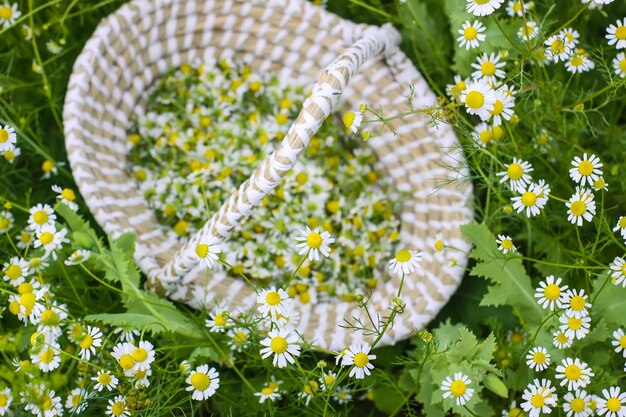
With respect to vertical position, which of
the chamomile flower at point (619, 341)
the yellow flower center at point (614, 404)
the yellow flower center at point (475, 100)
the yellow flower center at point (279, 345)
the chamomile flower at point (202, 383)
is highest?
the yellow flower center at point (475, 100)

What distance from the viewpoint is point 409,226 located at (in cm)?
146

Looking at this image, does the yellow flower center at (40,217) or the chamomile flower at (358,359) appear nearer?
the chamomile flower at (358,359)

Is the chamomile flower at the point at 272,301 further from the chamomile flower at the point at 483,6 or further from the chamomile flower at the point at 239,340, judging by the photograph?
the chamomile flower at the point at 483,6

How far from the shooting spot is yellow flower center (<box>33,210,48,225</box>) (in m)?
1.13

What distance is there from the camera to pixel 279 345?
96 centimetres

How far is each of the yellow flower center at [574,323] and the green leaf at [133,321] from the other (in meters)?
0.57

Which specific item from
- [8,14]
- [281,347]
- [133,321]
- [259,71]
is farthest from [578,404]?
[8,14]

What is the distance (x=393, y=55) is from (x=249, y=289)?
0.51 meters

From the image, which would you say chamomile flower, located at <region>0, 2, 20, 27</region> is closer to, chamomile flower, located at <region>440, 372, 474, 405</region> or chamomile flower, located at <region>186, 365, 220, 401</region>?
chamomile flower, located at <region>186, 365, 220, 401</region>

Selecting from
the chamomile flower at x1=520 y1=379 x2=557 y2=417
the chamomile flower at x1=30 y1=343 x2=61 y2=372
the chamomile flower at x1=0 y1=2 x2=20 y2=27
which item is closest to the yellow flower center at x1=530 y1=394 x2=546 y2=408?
the chamomile flower at x1=520 y1=379 x2=557 y2=417

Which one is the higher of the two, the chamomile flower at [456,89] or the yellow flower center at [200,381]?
the chamomile flower at [456,89]

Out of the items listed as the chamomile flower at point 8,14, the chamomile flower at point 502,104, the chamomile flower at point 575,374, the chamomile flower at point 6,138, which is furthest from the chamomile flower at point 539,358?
the chamomile flower at point 8,14

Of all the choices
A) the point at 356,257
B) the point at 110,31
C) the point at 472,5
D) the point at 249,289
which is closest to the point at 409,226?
the point at 356,257

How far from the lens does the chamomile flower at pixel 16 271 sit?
112cm
